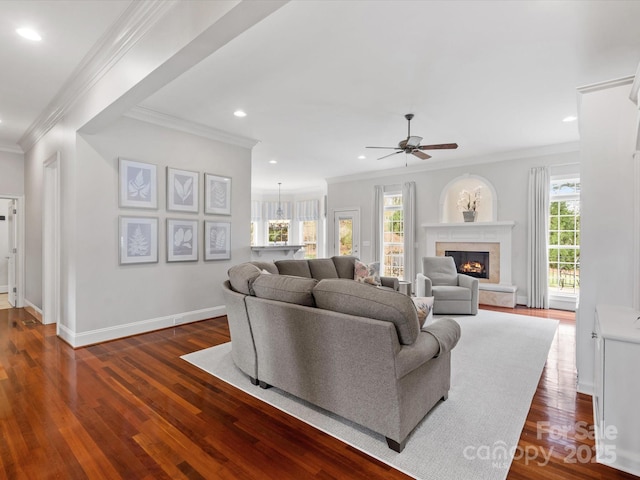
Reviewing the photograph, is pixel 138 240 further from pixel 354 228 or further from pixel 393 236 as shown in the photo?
pixel 393 236

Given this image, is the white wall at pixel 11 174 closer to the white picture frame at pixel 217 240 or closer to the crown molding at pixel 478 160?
the white picture frame at pixel 217 240

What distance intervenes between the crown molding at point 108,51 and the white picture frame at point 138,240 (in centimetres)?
146

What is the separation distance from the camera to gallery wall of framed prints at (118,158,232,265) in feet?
13.4

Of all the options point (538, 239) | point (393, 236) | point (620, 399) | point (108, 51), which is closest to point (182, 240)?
point (108, 51)

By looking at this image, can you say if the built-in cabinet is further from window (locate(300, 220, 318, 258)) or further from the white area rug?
window (locate(300, 220, 318, 258))

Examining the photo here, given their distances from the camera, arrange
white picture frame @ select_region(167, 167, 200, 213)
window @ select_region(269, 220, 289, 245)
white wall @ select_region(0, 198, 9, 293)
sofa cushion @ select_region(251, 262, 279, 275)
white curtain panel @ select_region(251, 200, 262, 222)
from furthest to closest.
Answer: window @ select_region(269, 220, 289, 245)
white curtain panel @ select_region(251, 200, 262, 222)
white wall @ select_region(0, 198, 9, 293)
white picture frame @ select_region(167, 167, 200, 213)
sofa cushion @ select_region(251, 262, 279, 275)

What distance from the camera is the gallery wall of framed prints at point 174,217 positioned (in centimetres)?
407

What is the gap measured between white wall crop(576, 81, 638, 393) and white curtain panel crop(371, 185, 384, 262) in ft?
17.2

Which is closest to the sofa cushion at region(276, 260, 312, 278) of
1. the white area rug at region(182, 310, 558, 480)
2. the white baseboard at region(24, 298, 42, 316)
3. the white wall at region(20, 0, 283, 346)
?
the white wall at region(20, 0, 283, 346)

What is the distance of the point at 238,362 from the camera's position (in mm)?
2951

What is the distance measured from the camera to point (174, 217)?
4535mm

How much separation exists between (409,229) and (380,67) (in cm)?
480

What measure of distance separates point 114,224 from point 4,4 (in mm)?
2276

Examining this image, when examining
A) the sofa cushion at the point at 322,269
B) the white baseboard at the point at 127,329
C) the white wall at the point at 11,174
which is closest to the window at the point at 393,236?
the sofa cushion at the point at 322,269
